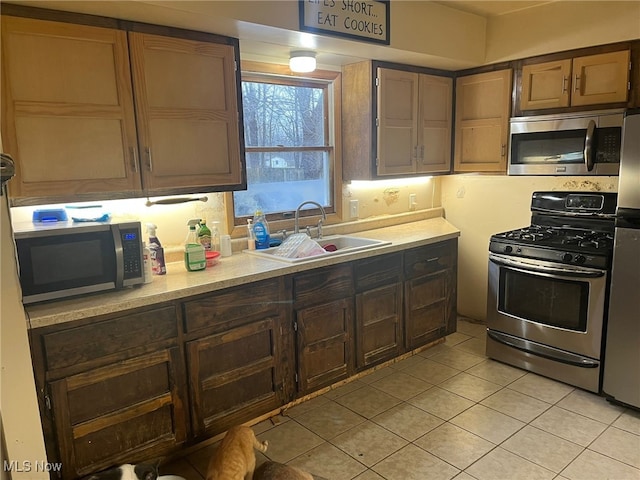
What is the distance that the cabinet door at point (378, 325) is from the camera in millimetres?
3043

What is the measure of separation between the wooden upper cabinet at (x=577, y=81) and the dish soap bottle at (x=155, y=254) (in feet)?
8.87

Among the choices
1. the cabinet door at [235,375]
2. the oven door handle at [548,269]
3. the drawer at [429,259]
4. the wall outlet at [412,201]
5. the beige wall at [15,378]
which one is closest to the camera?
the beige wall at [15,378]

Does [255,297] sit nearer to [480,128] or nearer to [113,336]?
[113,336]

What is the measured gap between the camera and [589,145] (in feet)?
9.87

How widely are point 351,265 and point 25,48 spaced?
1977 millimetres

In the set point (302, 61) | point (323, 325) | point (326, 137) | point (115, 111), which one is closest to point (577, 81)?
point (326, 137)

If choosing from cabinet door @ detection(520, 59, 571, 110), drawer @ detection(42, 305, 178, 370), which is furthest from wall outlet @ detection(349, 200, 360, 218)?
drawer @ detection(42, 305, 178, 370)

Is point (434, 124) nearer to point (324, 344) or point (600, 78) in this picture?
point (600, 78)

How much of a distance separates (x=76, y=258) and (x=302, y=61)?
1.79m

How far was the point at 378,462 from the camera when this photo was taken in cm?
232

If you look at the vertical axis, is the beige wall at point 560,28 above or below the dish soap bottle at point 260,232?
above

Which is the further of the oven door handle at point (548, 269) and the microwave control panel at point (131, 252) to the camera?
the oven door handle at point (548, 269)

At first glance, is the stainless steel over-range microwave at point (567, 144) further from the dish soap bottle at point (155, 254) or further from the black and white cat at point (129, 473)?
the black and white cat at point (129, 473)
